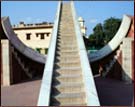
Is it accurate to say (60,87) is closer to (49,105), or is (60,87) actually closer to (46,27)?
(49,105)

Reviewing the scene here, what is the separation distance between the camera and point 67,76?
21.4 feet

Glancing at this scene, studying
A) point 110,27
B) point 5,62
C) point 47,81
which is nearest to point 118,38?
point 5,62

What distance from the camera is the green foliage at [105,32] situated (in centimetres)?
4569

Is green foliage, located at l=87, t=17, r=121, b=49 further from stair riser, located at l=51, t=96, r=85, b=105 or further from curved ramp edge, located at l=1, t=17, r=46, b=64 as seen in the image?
stair riser, located at l=51, t=96, r=85, b=105

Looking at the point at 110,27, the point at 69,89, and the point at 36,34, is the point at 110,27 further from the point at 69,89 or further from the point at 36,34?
the point at 69,89

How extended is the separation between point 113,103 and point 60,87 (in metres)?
1.37

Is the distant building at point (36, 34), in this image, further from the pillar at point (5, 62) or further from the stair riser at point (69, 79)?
the stair riser at point (69, 79)

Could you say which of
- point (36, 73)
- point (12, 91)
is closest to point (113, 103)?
point (12, 91)

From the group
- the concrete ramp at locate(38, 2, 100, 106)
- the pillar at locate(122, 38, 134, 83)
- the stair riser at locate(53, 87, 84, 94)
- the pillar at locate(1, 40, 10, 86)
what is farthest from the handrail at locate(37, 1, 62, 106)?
the pillar at locate(122, 38, 134, 83)

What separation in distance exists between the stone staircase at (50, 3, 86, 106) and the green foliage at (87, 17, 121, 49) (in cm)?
3634

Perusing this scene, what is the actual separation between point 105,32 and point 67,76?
138 feet

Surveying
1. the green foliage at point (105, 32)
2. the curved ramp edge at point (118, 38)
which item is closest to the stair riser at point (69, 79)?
the curved ramp edge at point (118, 38)

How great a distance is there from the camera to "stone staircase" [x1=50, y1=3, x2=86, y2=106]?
5741 mm

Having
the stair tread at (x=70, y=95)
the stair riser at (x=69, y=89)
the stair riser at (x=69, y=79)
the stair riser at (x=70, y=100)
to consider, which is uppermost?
the stair riser at (x=69, y=79)
